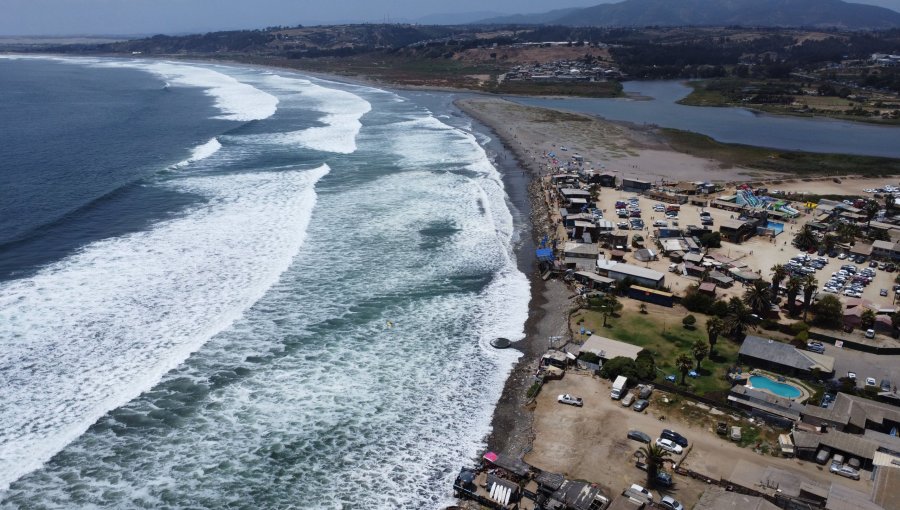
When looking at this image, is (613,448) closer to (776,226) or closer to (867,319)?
(867,319)

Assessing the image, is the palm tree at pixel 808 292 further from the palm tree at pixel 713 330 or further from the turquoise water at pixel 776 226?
the turquoise water at pixel 776 226

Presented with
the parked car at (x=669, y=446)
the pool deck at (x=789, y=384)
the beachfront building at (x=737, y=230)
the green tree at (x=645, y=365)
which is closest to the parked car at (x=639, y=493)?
the parked car at (x=669, y=446)

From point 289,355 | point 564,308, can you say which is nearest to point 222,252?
point 289,355

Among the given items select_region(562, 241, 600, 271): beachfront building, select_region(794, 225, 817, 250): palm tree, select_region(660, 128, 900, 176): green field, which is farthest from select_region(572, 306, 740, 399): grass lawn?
select_region(660, 128, 900, 176): green field

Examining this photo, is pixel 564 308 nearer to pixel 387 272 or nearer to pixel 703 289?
pixel 703 289

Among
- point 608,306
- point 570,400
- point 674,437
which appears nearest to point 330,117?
point 608,306

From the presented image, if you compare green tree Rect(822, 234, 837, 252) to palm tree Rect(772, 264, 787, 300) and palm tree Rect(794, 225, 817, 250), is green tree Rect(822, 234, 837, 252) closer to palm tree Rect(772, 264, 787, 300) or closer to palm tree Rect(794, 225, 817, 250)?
palm tree Rect(794, 225, 817, 250)
